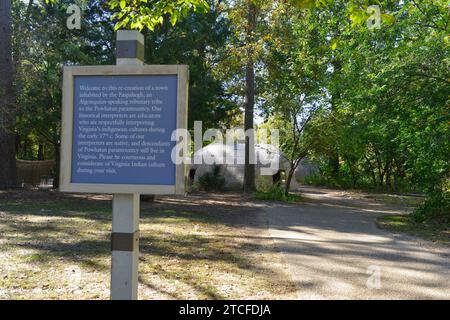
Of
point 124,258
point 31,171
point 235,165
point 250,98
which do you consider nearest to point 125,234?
point 124,258

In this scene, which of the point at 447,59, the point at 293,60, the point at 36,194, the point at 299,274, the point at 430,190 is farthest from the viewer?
the point at 293,60

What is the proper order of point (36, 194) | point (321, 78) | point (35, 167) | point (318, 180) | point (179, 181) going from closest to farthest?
point (179, 181)
point (36, 194)
point (321, 78)
point (35, 167)
point (318, 180)

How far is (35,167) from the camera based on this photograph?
26234mm

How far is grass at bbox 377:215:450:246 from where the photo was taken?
32.6 ft

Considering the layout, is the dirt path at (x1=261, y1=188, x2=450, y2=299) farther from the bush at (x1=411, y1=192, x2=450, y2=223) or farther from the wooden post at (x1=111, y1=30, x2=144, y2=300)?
the wooden post at (x1=111, y1=30, x2=144, y2=300)

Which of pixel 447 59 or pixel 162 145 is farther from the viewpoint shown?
pixel 447 59

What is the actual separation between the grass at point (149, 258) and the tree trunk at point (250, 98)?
9507 millimetres

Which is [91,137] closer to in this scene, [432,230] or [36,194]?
[432,230]

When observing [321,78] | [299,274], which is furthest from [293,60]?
[299,274]

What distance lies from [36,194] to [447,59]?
13.8 metres

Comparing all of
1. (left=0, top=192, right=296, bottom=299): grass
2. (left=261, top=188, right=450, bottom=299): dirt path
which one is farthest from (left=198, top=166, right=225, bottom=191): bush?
(left=261, top=188, right=450, bottom=299): dirt path

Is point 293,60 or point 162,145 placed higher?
point 293,60

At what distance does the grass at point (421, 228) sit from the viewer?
995 cm

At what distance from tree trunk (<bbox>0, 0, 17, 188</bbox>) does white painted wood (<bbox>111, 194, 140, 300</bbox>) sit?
1293 cm
